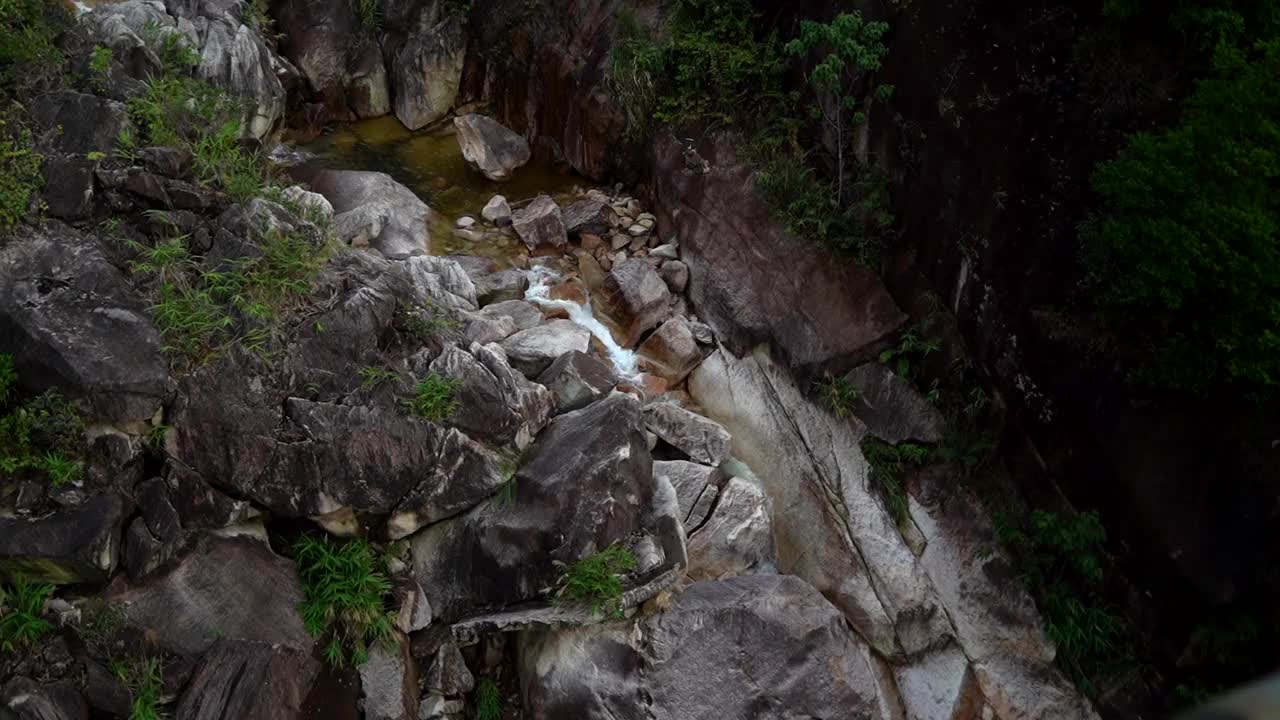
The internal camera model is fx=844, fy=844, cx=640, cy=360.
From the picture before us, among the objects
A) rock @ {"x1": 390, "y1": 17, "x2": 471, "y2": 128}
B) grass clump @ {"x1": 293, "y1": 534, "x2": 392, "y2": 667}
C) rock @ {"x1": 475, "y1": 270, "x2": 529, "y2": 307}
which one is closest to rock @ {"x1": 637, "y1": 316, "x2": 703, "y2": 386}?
rock @ {"x1": 475, "y1": 270, "x2": 529, "y2": 307}

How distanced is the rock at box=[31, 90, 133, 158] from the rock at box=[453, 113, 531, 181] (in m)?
5.02

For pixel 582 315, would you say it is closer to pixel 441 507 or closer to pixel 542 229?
pixel 542 229

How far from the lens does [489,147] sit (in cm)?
1191

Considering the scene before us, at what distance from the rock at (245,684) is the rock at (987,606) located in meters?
5.42

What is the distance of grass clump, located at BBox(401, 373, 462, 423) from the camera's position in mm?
6836

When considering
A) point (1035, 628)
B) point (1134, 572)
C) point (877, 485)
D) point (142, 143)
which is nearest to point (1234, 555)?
point (1134, 572)

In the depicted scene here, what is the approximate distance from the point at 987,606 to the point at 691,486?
280 cm

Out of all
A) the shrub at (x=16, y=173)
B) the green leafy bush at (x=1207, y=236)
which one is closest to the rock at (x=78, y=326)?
the shrub at (x=16, y=173)

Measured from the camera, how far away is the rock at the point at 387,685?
6.63 meters

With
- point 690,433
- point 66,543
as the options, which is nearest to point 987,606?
point 690,433

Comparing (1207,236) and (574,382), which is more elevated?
(1207,236)

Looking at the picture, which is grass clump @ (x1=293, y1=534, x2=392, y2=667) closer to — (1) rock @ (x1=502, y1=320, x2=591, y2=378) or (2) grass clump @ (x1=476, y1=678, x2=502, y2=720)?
(2) grass clump @ (x1=476, y1=678, x2=502, y2=720)

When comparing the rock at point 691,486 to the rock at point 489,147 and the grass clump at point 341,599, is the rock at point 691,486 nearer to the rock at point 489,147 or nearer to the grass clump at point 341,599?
the grass clump at point 341,599

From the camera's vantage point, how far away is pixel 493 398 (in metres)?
7.07
